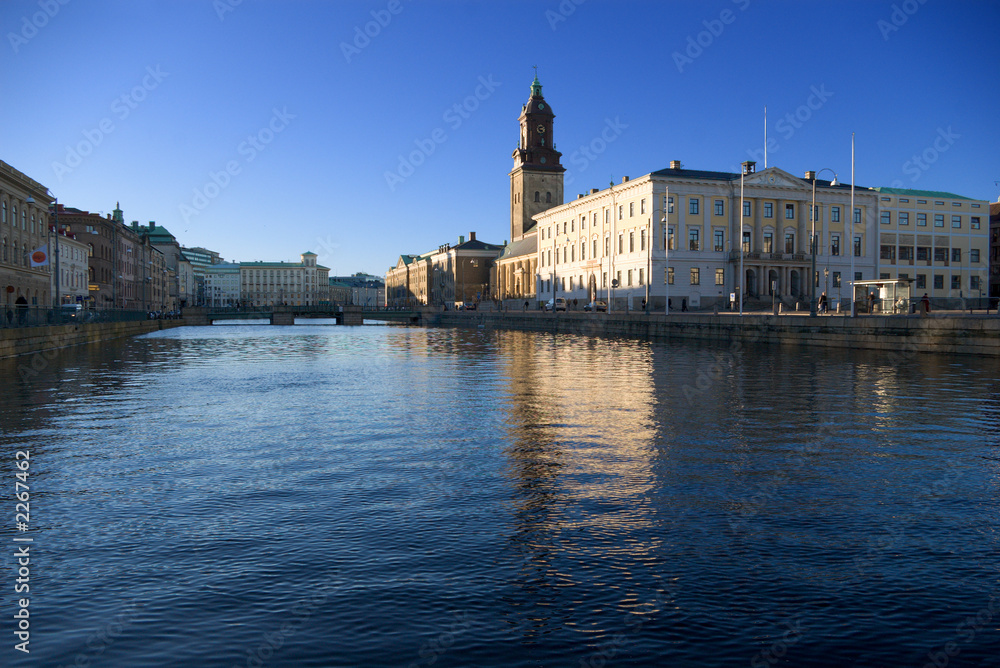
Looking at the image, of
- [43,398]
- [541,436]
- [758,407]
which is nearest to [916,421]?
[758,407]

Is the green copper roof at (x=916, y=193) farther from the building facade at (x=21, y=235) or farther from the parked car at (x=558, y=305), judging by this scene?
the building facade at (x=21, y=235)

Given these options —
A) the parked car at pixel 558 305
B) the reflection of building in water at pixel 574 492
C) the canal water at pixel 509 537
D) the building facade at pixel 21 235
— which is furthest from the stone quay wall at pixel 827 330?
the building facade at pixel 21 235

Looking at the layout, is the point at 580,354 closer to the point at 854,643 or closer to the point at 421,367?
the point at 421,367

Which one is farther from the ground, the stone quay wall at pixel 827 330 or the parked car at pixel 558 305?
the parked car at pixel 558 305

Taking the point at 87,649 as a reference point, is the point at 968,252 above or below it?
above

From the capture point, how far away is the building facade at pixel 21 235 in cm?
5362

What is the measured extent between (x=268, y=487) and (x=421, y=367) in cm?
1966

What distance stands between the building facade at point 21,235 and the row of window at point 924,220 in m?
88.5

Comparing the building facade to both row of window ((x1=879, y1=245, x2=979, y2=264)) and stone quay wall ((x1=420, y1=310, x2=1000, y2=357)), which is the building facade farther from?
row of window ((x1=879, y1=245, x2=979, y2=264))

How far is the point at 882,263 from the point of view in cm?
9512

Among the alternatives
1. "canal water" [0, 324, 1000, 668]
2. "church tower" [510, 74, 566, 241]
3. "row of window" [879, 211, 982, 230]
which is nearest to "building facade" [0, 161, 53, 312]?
"canal water" [0, 324, 1000, 668]

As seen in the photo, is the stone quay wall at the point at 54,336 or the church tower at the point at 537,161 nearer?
the stone quay wall at the point at 54,336

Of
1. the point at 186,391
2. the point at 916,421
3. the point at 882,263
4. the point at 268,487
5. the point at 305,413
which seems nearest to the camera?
the point at 268,487

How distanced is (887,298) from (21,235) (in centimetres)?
5980
